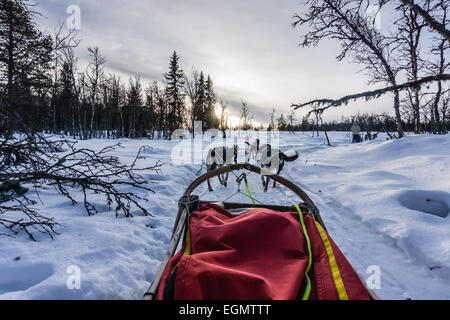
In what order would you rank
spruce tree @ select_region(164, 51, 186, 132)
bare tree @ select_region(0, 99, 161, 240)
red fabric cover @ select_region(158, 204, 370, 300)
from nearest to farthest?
red fabric cover @ select_region(158, 204, 370, 300) → bare tree @ select_region(0, 99, 161, 240) → spruce tree @ select_region(164, 51, 186, 132)

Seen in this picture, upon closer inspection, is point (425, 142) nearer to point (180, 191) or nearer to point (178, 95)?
point (180, 191)

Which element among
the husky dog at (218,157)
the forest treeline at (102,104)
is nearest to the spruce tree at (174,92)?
the forest treeline at (102,104)

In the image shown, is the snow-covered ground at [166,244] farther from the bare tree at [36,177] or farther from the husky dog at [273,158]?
the husky dog at [273,158]

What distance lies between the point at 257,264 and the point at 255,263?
0.04 ft

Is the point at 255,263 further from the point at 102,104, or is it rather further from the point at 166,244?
the point at 102,104

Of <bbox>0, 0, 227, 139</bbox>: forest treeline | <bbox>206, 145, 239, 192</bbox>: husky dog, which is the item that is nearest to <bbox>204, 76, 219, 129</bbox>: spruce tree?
<bbox>0, 0, 227, 139</bbox>: forest treeline

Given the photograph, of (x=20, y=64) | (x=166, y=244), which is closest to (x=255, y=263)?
(x=166, y=244)

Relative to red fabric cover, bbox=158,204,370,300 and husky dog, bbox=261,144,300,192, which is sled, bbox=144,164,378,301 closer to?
red fabric cover, bbox=158,204,370,300

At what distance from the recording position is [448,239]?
228 centimetres

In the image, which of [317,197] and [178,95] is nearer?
[317,197]

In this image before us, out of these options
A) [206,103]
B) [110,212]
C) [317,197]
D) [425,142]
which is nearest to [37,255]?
[110,212]

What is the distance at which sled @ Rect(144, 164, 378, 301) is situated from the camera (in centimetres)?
101

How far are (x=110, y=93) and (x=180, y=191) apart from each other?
35.1 metres
